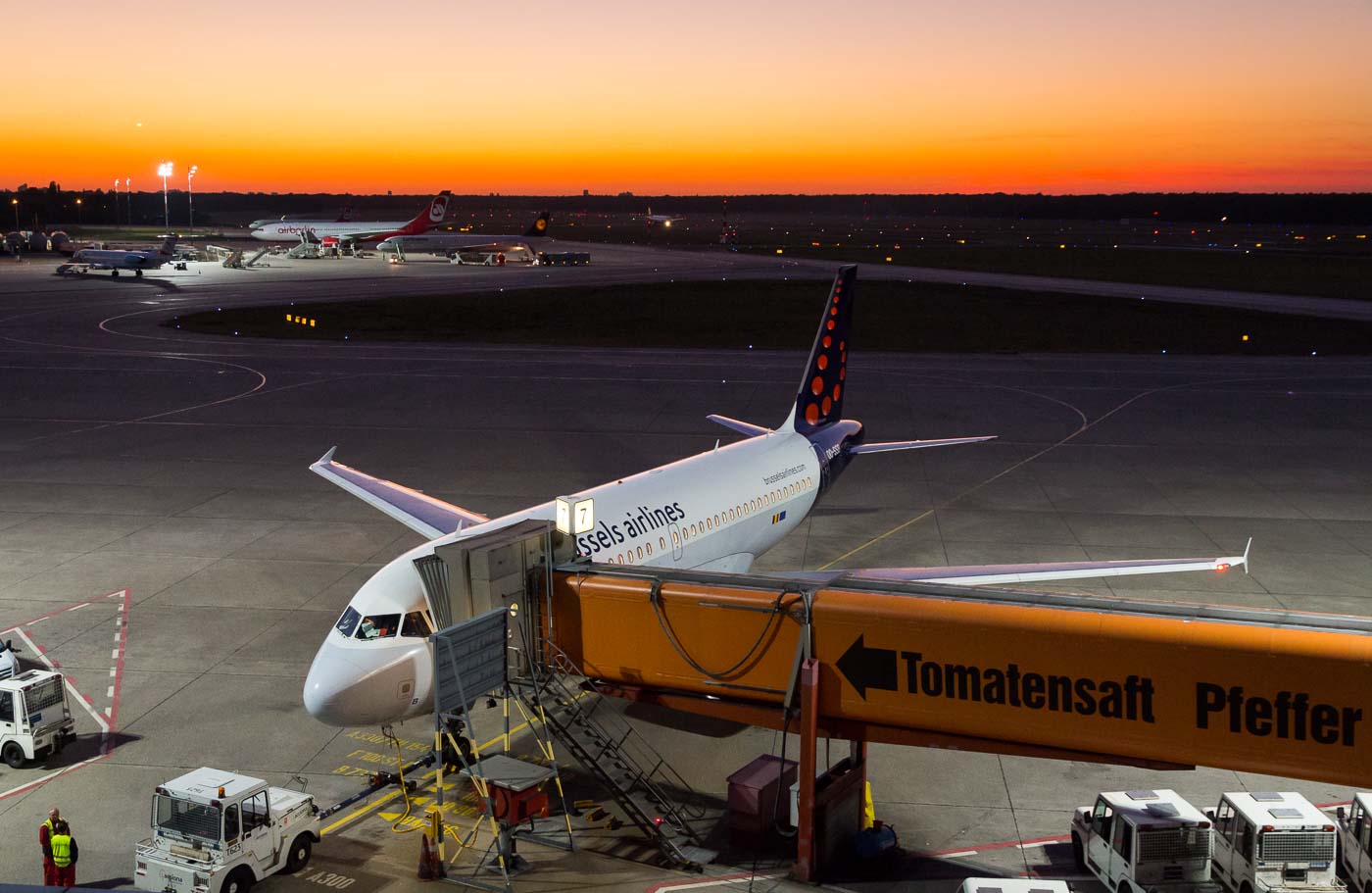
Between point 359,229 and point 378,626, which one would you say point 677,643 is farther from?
point 359,229

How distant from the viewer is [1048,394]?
221 feet

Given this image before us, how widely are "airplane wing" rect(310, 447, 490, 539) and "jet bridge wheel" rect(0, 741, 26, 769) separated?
1039 centimetres

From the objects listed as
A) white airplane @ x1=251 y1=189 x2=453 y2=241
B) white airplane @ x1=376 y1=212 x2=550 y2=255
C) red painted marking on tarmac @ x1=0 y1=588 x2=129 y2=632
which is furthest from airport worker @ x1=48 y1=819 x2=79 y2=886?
white airplane @ x1=251 y1=189 x2=453 y2=241

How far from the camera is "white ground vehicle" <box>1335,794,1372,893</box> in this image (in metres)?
18.5

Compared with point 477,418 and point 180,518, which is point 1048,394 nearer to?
point 477,418

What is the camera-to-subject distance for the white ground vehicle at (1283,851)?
59.0 ft

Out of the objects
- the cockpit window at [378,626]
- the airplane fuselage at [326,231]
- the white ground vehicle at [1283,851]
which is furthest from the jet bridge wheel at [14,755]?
the airplane fuselage at [326,231]

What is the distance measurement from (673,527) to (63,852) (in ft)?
46.9

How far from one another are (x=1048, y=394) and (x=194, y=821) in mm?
57035

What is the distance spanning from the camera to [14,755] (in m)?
23.8

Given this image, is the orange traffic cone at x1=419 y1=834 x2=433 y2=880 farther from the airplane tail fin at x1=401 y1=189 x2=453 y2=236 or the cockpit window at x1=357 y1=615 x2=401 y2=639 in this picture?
the airplane tail fin at x1=401 y1=189 x2=453 y2=236

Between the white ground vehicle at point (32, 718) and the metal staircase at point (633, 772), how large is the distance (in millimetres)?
10481

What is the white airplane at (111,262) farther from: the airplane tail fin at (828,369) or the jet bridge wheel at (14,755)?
the jet bridge wheel at (14,755)

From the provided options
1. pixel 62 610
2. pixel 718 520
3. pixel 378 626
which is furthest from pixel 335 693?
pixel 62 610
